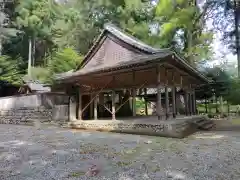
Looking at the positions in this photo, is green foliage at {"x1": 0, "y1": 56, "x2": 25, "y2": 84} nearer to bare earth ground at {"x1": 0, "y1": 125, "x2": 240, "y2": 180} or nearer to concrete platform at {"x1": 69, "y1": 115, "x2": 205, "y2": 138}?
concrete platform at {"x1": 69, "y1": 115, "x2": 205, "y2": 138}

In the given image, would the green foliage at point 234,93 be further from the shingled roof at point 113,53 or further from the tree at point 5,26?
the tree at point 5,26

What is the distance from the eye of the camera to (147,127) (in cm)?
1034

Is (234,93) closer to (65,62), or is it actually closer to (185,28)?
(185,28)

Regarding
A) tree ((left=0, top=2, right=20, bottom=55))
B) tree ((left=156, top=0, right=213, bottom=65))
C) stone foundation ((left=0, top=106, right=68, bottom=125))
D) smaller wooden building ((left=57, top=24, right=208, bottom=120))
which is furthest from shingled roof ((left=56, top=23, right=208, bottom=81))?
tree ((left=0, top=2, right=20, bottom=55))

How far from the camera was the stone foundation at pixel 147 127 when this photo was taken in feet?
32.1

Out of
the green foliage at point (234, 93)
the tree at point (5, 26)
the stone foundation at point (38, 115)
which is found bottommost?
the stone foundation at point (38, 115)

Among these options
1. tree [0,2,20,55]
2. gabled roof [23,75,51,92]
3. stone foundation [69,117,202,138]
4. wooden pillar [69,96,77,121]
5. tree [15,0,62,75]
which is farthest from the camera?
tree [15,0,62,75]

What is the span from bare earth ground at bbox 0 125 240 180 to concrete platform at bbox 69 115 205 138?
194cm

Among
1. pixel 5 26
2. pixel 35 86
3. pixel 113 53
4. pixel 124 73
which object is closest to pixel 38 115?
pixel 113 53

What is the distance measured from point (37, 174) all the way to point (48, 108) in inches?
415

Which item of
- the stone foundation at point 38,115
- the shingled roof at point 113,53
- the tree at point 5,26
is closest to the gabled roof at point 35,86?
the stone foundation at point 38,115

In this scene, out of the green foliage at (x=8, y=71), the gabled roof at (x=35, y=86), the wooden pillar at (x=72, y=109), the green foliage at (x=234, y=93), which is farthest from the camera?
the green foliage at (x=8, y=71)

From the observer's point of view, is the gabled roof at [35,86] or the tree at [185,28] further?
the gabled roof at [35,86]

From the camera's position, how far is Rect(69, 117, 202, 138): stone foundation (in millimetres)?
9797
